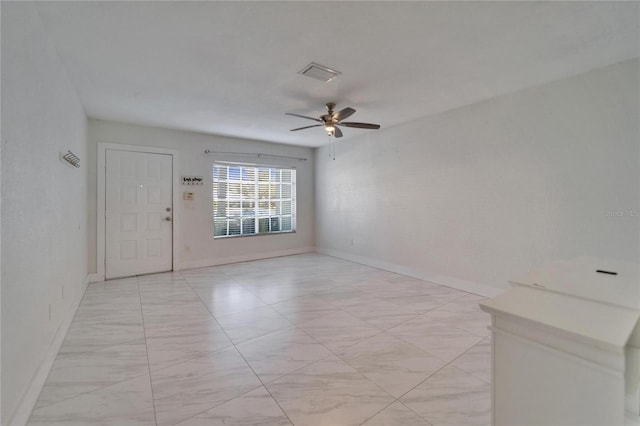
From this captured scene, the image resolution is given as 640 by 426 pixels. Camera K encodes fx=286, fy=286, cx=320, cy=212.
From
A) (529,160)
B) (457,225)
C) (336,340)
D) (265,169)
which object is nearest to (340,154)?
(265,169)

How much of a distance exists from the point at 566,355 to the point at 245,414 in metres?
1.57

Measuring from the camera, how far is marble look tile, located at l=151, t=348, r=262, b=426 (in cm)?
168

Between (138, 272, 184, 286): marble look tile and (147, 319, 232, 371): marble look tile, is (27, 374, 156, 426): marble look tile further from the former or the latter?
(138, 272, 184, 286): marble look tile

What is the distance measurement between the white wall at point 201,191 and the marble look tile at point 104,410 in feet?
10.6

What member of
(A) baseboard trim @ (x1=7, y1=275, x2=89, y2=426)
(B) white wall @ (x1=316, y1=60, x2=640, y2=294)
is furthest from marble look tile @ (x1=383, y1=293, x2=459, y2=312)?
(A) baseboard trim @ (x1=7, y1=275, x2=89, y2=426)

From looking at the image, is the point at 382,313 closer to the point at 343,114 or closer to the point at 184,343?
the point at 184,343

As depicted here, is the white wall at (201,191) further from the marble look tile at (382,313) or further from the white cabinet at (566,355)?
the white cabinet at (566,355)

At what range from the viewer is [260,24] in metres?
2.04

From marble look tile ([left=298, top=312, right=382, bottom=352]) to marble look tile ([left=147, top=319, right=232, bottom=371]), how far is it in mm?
778

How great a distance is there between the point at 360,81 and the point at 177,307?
3.22 m

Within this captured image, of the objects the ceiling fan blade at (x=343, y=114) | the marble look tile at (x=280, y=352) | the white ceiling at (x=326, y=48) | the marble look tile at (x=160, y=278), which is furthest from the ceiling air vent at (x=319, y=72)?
the marble look tile at (x=160, y=278)

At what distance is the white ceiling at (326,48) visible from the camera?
1904 millimetres

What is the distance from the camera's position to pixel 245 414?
1633 mm

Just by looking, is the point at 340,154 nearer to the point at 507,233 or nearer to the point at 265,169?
the point at 265,169
